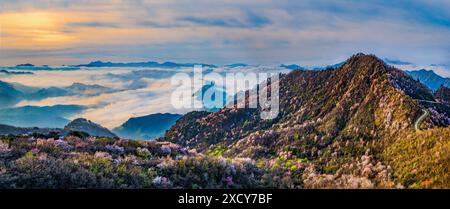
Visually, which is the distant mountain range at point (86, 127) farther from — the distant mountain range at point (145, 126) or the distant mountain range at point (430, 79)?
the distant mountain range at point (430, 79)

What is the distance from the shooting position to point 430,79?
15.9 metres

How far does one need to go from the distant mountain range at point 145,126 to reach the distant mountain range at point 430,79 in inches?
319

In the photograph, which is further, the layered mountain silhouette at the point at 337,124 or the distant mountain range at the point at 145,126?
the distant mountain range at the point at 145,126

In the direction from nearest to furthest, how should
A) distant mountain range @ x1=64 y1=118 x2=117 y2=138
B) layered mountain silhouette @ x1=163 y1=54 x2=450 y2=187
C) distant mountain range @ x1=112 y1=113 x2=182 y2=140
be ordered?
layered mountain silhouette @ x1=163 y1=54 x2=450 y2=187
distant mountain range @ x1=112 y1=113 x2=182 y2=140
distant mountain range @ x1=64 y1=118 x2=117 y2=138

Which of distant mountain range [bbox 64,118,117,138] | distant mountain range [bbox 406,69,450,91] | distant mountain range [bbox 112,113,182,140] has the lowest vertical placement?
distant mountain range [bbox 64,118,117,138]

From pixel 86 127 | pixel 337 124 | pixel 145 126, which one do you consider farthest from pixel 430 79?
pixel 86 127

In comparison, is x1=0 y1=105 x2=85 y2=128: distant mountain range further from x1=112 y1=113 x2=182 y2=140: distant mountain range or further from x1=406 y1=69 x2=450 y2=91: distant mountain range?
x1=406 y1=69 x2=450 y2=91: distant mountain range

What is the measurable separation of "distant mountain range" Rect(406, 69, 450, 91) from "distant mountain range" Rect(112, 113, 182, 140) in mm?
8091

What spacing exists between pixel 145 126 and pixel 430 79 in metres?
9.23

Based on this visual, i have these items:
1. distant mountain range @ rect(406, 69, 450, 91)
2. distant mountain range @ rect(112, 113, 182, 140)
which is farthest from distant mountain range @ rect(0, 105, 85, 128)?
distant mountain range @ rect(406, 69, 450, 91)

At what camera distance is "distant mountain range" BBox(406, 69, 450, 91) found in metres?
15.6

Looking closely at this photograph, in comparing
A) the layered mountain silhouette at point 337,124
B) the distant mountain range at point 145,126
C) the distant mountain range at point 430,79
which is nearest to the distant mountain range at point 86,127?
the layered mountain silhouette at point 337,124

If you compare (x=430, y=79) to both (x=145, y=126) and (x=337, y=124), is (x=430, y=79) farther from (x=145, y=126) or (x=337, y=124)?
(x=145, y=126)

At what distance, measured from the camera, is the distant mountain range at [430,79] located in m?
15.6
